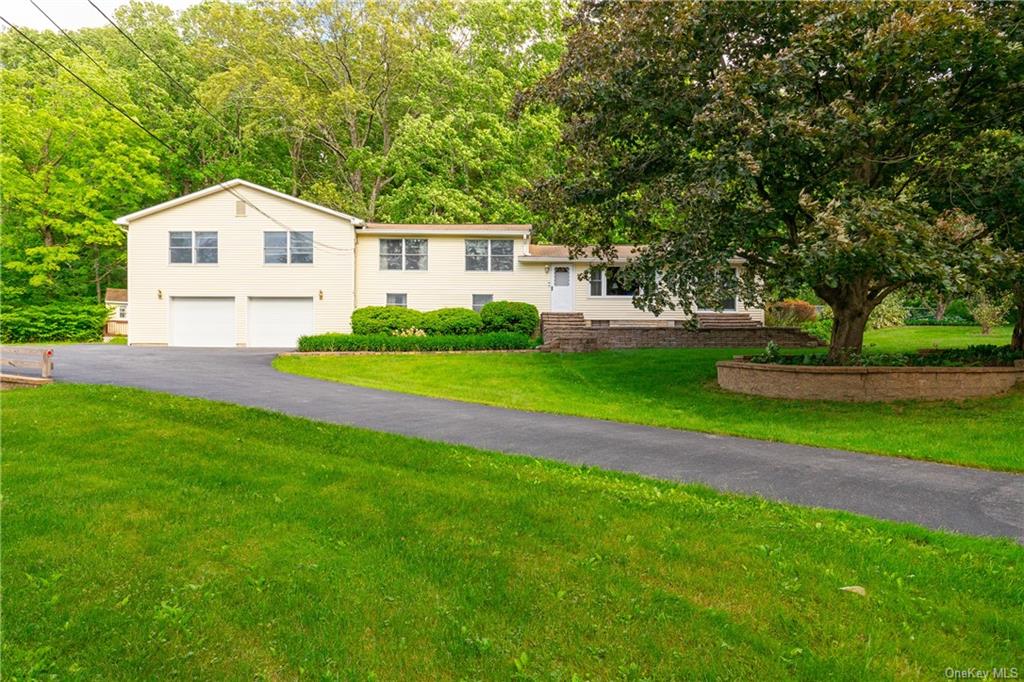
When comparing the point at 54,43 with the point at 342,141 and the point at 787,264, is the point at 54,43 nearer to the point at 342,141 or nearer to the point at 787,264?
the point at 342,141

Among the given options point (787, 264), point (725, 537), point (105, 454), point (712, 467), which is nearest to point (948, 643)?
point (725, 537)

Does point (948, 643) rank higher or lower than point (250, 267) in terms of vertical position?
lower

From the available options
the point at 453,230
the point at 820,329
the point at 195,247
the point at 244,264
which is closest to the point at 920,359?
the point at 820,329

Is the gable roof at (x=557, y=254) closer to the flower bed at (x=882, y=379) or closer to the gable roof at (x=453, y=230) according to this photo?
the gable roof at (x=453, y=230)

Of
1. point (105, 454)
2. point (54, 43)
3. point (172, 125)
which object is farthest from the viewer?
point (54, 43)

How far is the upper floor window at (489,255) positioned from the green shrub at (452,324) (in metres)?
4.38

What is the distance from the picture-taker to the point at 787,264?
33.9ft

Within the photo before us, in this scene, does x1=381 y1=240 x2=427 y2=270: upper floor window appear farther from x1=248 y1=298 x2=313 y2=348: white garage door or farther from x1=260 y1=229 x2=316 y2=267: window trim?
x1=248 y1=298 x2=313 y2=348: white garage door

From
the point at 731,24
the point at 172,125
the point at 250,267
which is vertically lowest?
the point at 250,267

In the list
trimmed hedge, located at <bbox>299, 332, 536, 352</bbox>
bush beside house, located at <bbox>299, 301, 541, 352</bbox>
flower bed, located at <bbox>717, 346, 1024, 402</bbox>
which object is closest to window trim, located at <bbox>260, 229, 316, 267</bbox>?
bush beside house, located at <bbox>299, 301, 541, 352</bbox>

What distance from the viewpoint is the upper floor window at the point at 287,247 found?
977 inches

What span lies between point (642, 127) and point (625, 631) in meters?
11.4

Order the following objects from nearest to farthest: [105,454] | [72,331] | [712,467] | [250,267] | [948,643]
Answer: [948,643], [105,454], [712,467], [250,267], [72,331]

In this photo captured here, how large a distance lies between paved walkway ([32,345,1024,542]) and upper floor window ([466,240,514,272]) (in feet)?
42.8
